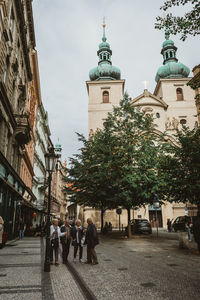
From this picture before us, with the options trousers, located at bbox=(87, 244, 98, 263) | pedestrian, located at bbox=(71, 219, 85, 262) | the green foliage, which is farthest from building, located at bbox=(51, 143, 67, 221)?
trousers, located at bbox=(87, 244, 98, 263)

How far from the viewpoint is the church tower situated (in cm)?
4581

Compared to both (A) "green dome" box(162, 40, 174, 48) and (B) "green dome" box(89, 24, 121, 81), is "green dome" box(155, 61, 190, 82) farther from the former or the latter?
(B) "green dome" box(89, 24, 121, 81)

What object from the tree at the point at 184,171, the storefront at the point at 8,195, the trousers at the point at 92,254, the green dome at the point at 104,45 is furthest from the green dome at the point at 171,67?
the trousers at the point at 92,254

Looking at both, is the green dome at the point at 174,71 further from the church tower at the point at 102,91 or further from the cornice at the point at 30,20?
the cornice at the point at 30,20

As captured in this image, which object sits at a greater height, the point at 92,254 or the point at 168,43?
the point at 168,43

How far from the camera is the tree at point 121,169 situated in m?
19.3

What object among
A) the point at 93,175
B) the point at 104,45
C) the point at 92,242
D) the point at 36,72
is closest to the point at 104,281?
the point at 92,242

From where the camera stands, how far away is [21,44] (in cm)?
2184

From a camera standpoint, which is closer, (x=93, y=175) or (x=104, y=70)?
(x=93, y=175)

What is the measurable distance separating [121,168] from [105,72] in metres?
33.5

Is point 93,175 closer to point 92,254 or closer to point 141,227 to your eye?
point 141,227

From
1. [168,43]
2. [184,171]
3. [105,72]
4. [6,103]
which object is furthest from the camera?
[168,43]

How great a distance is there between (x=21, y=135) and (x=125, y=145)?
317 inches

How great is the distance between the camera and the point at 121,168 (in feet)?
66.4
